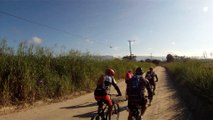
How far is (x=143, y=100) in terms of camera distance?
797cm

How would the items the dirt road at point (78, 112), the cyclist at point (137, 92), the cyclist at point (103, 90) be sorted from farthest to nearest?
the dirt road at point (78, 112)
the cyclist at point (103, 90)
the cyclist at point (137, 92)

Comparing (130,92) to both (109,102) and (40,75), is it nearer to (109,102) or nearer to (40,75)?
(109,102)

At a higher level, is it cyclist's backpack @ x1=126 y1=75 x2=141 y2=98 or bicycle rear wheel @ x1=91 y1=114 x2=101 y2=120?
cyclist's backpack @ x1=126 y1=75 x2=141 y2=98

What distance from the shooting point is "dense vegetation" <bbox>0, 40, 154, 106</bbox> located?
1333cm

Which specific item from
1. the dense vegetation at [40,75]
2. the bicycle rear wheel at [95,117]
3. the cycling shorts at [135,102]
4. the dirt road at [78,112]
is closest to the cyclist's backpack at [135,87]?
the cycling shorts at [135,102]

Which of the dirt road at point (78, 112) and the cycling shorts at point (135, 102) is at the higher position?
the cycling shorts at point (135, 102)

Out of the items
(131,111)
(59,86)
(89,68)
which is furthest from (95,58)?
(131,111)

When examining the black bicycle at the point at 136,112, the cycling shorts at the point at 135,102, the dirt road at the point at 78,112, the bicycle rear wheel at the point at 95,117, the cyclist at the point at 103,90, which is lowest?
the dirt road at the point at 78,112

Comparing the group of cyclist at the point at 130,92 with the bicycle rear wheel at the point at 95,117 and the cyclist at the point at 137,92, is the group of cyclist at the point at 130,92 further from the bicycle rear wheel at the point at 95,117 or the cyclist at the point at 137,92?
the bicycle rear wheel at the point at 95,117

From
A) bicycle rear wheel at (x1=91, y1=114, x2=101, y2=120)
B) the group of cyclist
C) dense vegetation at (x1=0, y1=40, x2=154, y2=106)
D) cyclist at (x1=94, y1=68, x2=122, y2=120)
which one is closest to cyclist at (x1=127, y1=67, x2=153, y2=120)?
the group of cyclist

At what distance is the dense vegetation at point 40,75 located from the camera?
1333 centimetres

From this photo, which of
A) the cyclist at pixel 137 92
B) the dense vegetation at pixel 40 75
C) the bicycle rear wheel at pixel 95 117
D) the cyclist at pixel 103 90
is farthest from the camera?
the dense vegetation at pixel 40 75

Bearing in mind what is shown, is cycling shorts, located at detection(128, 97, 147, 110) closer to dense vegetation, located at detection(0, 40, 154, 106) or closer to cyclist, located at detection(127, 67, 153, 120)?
cyclist, located at detection(127, 67, 153, 120)

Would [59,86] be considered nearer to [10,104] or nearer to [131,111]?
[10,104]
